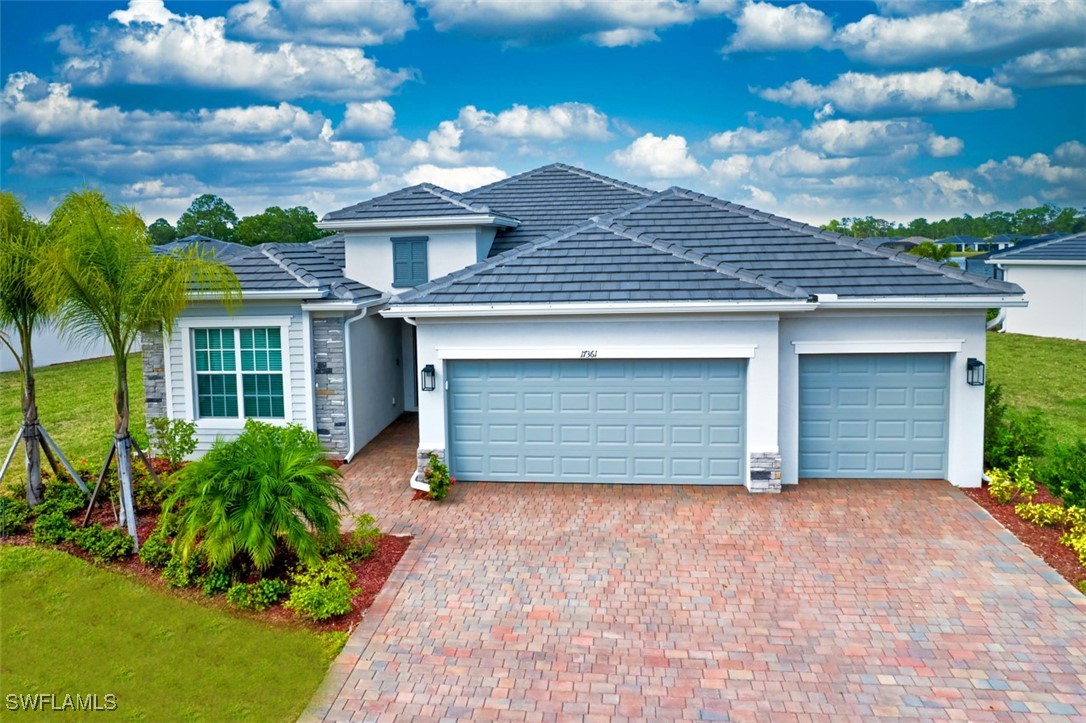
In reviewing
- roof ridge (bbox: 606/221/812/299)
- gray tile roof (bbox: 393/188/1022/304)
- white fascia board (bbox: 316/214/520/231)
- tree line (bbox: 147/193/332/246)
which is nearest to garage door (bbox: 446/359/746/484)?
gray tile roof (bbox: 393/188/1022/304)

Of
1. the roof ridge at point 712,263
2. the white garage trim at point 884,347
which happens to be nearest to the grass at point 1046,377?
the white garage trim at point 884,347

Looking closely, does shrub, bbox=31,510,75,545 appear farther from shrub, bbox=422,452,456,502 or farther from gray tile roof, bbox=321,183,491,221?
gray tile roof, bbox=321,183,491,221

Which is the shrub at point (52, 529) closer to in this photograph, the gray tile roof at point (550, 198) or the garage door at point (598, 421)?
the garage door at point (598, 421)

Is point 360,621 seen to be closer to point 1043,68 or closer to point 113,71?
point 113,71

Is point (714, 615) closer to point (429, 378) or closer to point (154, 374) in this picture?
point (429, 378)

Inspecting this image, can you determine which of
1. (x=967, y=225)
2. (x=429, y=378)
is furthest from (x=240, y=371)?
(x=967, y=225)

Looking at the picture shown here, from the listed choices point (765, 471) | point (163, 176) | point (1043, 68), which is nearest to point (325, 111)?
point (163, 176)
